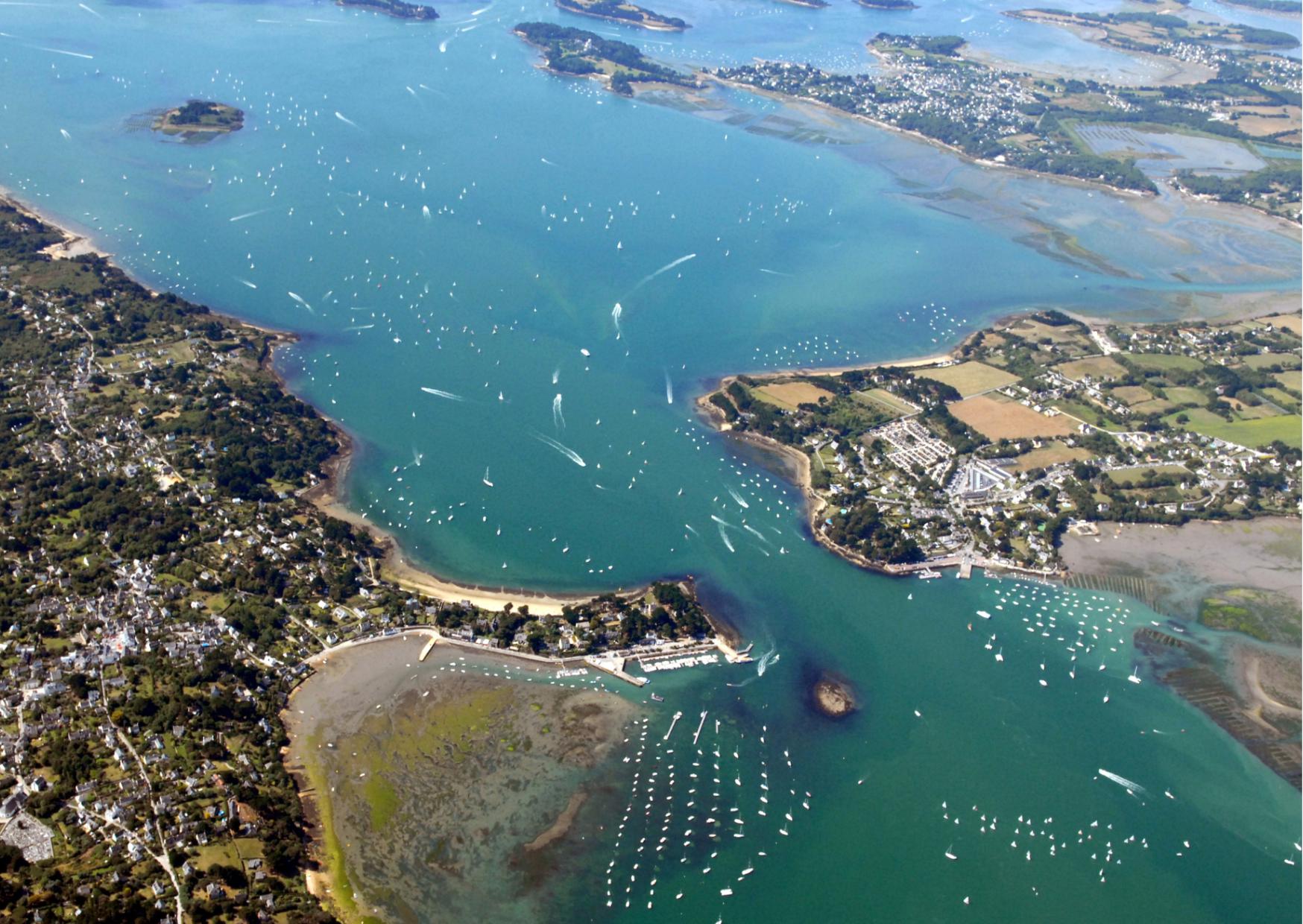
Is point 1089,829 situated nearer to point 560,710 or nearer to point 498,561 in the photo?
point 560,710

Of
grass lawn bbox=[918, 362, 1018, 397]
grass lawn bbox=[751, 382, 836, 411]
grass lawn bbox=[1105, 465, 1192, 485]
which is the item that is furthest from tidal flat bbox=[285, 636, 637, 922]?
grass lawn bbox=[918, 362, 1018, 397]

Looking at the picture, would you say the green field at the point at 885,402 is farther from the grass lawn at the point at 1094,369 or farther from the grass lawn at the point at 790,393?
the grass lawn at the point at 1094,369

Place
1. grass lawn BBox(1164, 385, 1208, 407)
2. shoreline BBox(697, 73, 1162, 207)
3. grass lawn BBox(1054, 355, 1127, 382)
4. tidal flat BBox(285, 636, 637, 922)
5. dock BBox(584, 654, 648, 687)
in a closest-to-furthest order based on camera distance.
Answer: tidal flat BBox(285, 636, 637, 922), dock BBox(584, 654, 648, 687), grass lawn BBox(1164, 385, 1208, 407), grass lawn BBox(1054, 355, 1127, 382), shoreline BBox(697, 73, 1162, 207)

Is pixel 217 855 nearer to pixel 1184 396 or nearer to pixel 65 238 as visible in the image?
pixel 65 238

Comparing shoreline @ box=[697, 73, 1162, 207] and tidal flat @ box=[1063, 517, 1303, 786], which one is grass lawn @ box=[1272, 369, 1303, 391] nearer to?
tidal flat @ box=[1063, 517, 1303, 786]

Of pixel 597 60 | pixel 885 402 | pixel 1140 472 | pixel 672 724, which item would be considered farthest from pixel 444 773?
pixel 597 60

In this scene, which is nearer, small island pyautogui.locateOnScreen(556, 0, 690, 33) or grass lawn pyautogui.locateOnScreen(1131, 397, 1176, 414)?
grass lawn pyautogui.locateOnScreen(1131, 397, 1176, 414)
